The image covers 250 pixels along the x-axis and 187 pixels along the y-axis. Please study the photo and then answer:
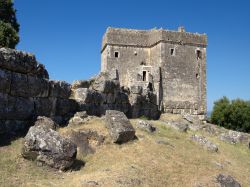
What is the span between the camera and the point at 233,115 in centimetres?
4753

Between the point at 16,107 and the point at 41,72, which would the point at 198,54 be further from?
the point at 16,107

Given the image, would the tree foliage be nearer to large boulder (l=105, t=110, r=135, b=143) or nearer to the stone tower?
the stone tower

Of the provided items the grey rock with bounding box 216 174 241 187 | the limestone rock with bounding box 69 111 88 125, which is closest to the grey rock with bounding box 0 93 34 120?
the limestone rock with bounding box 69 111 88 125

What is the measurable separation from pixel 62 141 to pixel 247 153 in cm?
1393

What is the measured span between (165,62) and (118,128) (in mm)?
29193

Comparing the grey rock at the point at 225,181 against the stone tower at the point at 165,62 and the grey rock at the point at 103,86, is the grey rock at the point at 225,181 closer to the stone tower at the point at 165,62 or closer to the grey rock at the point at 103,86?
the grey rock at the point at 103,86

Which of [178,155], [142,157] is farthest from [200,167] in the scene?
[142,157]

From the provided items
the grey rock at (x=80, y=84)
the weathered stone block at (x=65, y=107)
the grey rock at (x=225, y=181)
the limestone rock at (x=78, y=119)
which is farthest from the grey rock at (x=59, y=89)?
the grey rock at (x=225, y=181)

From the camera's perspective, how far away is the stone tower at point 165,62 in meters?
42.3

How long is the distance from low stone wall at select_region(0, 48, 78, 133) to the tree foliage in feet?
56.0

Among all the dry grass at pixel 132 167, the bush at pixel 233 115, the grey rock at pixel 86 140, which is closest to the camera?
the dry grass at pixel 132 167

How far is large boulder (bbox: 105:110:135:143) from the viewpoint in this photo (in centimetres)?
1411

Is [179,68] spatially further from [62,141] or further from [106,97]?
[62,141]

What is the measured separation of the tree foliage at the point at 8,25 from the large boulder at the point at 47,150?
21.4 metres
